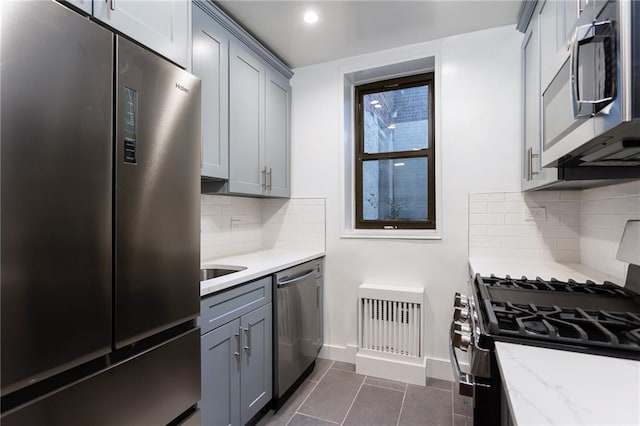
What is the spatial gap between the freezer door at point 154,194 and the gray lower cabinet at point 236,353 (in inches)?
11.4

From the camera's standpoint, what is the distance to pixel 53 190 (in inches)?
30.7

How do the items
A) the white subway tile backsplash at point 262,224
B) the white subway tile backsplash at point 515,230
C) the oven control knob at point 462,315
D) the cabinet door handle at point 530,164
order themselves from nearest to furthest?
the oven control knob at point 462,315, the cabinet door handle at point 530,164, the white subway tile backsplash at point 515,230, the white subway tile backsplash at point 262,224

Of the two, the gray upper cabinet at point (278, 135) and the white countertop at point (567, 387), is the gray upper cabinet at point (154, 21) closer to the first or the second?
the gray upper cabinet at point (278, 135)

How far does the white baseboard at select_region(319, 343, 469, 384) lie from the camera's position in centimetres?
236

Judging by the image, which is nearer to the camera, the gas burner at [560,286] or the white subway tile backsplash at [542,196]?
the gas burner at [560,286]

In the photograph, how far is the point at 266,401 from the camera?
188cm

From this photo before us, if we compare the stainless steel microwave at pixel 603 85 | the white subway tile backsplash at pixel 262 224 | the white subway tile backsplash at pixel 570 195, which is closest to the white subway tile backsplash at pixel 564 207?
the white subway tile backsplash at pixel 570 195

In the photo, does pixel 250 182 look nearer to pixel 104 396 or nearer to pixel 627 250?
pixel 104 396

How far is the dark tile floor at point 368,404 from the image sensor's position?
188 cm

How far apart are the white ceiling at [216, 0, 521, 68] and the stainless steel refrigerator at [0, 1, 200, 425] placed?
1189 millimetres

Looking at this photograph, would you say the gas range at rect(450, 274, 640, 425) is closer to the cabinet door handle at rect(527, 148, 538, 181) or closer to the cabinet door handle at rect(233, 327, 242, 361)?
the cabinet door handle at rect(527, 148, 538, 181)

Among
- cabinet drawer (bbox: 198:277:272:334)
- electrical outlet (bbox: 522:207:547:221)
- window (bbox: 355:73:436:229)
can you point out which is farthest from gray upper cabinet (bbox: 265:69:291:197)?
A: electrical outlet (bbox: 522:207:547:221)

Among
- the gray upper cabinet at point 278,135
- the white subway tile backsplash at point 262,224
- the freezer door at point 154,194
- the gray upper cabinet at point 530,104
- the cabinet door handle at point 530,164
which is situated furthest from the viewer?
the gray upper cabinet at point 278,135

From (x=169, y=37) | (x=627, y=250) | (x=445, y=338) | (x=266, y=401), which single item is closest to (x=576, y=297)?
(x=627, y=250)
